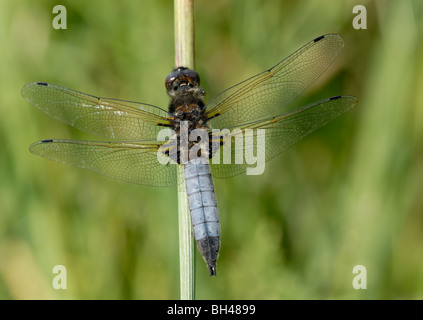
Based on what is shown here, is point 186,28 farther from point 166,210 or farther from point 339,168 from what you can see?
point 339,168

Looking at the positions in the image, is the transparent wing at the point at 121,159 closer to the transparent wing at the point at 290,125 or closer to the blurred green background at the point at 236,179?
the blurred green background at the point at 236,179

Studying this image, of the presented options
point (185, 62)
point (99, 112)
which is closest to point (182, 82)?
point (185, 62)

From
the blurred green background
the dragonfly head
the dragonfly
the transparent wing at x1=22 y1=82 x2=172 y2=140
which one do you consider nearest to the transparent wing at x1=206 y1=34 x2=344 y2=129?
the dragonfly

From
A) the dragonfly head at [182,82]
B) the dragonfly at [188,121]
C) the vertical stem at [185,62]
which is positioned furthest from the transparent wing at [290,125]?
the vertical stem at [185,62]

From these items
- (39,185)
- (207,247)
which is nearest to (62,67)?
(39,185)

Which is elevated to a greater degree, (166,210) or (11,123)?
(11,123)

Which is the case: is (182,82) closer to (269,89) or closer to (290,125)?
(269,89)
